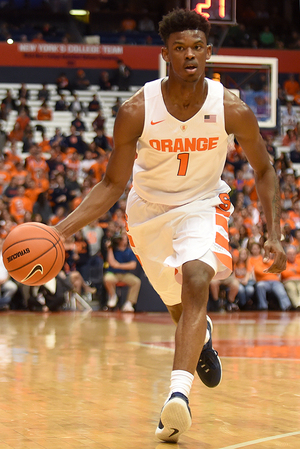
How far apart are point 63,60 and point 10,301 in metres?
10.9

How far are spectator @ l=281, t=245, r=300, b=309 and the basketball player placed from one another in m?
8.44

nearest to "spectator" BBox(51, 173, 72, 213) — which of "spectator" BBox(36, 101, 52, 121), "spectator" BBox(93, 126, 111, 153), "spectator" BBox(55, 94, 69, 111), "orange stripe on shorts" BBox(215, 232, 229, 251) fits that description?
"spectator" BBox(93, 126, 111, 153)

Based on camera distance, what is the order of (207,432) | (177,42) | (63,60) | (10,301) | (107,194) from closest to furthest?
1. (207,432)
2. (177,42)
3. (107,194)
4. (10,301)
5. (63,60)

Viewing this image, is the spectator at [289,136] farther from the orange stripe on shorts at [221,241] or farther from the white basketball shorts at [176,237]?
the orange stripe on shorts at [221,241]

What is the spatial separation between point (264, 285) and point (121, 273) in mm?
2548

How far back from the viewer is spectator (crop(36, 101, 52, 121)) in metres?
18.3

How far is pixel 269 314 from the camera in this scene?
1125cm

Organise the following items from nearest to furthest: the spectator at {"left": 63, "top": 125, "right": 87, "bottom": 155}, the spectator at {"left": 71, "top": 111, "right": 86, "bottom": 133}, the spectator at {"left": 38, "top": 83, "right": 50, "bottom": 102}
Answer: the spectator at {"left": 63, "top": 125, "right": 87, "bottom": 155} < the spectator at {"left": 71, "top": 111, "right": 86, "bottom": 133} < the spectator at {"left": 38, "top": 83, "right": 50, "bottom": 102}

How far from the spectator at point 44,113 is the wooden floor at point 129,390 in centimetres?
1085

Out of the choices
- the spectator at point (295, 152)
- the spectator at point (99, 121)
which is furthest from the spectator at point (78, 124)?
the spectator at point (295, 152)

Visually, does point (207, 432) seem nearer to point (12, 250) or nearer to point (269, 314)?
point (12, 250)

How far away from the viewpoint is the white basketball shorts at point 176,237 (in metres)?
3.57

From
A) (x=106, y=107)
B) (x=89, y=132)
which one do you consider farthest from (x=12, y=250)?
(x=106, y=107)

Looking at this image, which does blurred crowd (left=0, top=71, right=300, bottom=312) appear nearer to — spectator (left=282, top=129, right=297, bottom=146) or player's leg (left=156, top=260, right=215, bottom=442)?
spectator (left=282, top=129, right=297, bottom=146)
